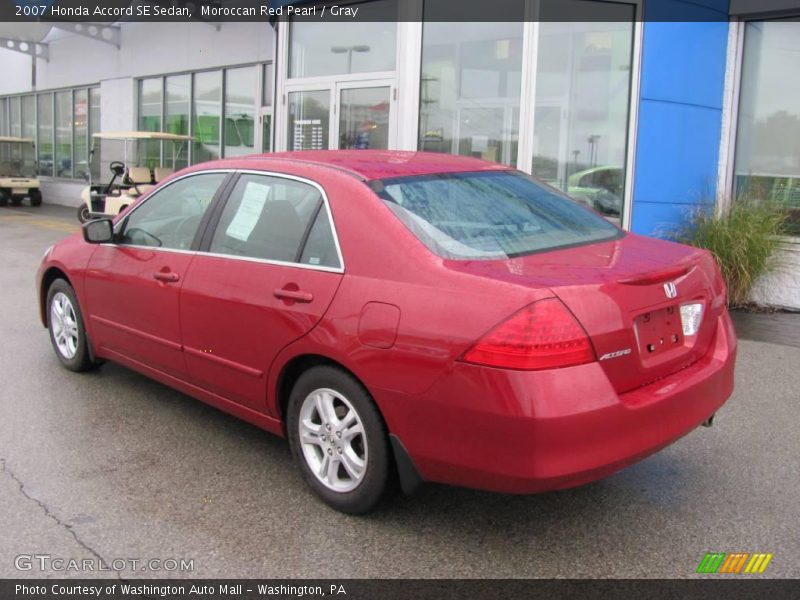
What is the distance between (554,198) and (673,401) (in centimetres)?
142

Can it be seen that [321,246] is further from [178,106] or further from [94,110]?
[94,110]

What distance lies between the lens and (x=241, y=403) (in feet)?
12.8

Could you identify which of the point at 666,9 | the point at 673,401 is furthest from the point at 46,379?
the point at 666,9

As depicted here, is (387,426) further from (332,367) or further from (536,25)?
(536,25)

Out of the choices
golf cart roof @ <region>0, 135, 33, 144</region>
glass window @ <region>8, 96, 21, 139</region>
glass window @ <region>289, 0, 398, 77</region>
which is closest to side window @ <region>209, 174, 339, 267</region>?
glass window @ <region>289, 0, 398, 77</region>

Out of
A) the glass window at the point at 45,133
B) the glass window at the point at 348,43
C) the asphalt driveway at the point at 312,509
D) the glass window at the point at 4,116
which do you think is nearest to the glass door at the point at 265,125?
the glass window at the point at 348,43

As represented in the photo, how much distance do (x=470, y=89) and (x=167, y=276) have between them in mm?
6288

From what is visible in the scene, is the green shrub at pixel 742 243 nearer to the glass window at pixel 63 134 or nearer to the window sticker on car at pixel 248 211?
the window sticker on car at pixel 248 211

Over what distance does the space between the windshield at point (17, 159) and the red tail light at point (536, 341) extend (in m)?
22.9

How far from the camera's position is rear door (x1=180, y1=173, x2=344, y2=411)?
350 cm

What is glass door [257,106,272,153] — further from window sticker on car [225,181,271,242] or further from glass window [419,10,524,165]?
window sticker on car [225,181,271,242]

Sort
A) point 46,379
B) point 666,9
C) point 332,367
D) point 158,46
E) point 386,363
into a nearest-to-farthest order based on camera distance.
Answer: point 386,363
point 332,367
point 46,379
point 666,9
point 158,46

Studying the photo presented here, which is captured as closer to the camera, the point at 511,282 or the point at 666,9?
the point at 511,282

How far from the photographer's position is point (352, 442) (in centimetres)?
338
